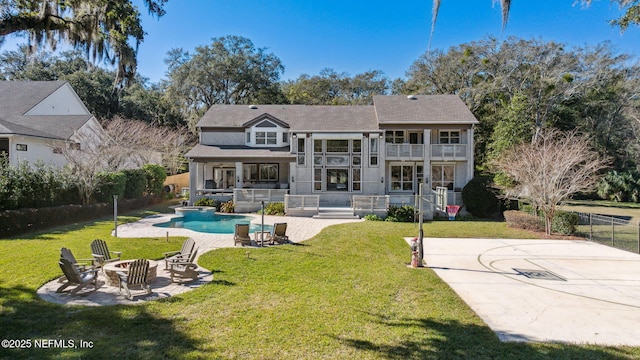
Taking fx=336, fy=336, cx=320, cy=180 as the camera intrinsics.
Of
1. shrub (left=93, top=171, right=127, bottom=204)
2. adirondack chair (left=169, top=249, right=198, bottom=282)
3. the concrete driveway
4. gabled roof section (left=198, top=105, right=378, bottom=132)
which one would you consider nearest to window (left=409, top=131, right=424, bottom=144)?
gabled roof section (left=198, top=105, right=378, bottom=132)

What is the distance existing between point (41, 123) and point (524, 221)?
1312 inches

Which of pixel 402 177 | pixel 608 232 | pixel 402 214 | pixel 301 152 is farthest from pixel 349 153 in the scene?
pixel 608 232

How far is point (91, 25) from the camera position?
7.44 meters

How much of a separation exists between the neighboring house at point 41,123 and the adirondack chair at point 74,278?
1439 centimetres

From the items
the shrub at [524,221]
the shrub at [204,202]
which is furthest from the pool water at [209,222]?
the shrub at [524,221]

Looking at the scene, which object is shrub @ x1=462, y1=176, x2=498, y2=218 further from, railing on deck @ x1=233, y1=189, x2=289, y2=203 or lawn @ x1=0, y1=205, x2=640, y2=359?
lawn @ x1=0, y1=205, x2=640, y2=359

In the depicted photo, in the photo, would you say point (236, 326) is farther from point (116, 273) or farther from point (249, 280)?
point (116, 273)

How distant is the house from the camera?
24.0 meters

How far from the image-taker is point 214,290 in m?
8.04

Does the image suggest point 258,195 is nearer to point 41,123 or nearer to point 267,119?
point 267,119

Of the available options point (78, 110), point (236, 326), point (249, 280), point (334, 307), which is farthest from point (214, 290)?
point (78, 110)

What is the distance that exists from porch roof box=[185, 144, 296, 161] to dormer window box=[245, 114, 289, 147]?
27.6 inches

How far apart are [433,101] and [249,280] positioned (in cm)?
2394

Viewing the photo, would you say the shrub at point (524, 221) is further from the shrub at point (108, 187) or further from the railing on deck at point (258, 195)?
the shrub at point (108, 187)
